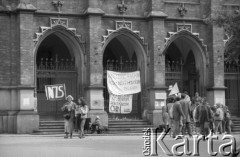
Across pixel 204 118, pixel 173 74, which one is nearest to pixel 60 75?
pixel 173 74

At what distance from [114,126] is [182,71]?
21.4 ft

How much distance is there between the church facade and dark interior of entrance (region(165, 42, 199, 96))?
68 mm

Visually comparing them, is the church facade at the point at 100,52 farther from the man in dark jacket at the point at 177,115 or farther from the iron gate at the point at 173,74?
the man in dark jacket at the point at 177,115

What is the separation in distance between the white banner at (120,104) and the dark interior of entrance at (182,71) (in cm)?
287

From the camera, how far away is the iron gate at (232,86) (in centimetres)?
3256

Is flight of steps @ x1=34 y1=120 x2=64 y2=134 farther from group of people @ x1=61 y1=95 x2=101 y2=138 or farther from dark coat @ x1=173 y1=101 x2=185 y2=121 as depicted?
dark coat @ x1=173 y1=101 x2=185 y2=121

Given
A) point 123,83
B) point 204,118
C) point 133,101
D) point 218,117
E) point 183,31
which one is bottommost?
point 218,117

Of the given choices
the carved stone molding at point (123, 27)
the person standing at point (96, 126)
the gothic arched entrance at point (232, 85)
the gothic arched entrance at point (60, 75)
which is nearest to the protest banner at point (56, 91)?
the gothic arched entrance at point (60, 75)

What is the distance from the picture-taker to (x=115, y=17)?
30.0 m

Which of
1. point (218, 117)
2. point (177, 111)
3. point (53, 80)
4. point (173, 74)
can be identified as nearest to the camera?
point (177, 111)

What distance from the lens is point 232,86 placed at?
33281 millimetres

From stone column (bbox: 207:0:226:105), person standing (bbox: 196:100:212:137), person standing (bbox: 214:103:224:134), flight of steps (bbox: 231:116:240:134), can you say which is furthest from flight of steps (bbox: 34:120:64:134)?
flight of steps (bbox: 231:116:240:134)

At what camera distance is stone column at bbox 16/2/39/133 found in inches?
1077

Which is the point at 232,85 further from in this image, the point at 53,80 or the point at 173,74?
the point at 53,80
